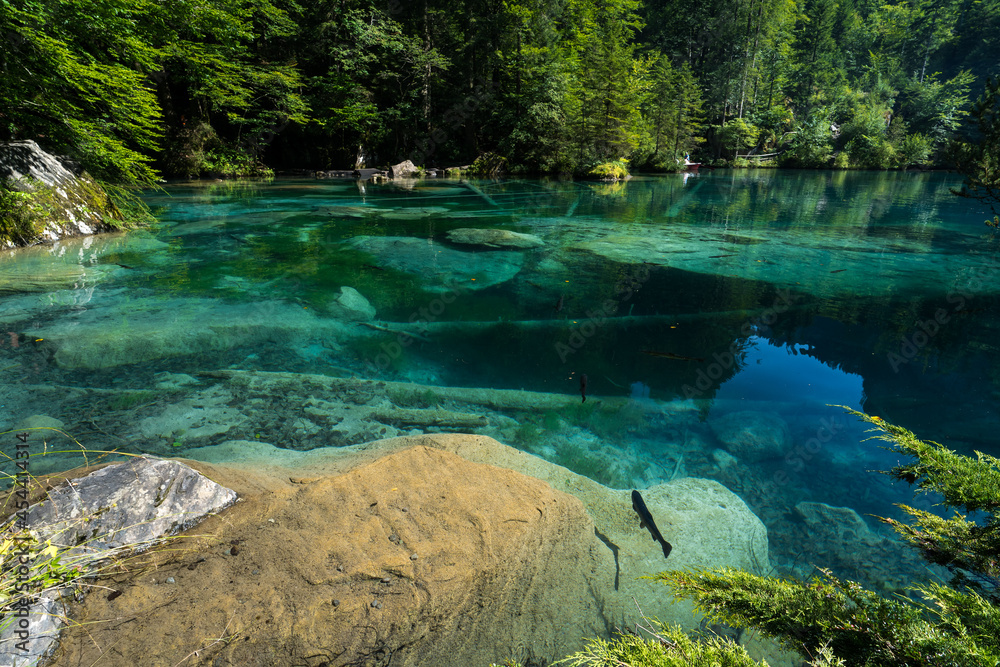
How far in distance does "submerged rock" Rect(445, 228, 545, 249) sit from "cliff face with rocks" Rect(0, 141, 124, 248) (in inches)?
294

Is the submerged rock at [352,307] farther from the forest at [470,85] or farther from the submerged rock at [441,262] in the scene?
the forest at [470,85]

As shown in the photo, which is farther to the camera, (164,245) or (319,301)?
(164,245)

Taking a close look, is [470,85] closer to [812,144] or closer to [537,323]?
[537,323]

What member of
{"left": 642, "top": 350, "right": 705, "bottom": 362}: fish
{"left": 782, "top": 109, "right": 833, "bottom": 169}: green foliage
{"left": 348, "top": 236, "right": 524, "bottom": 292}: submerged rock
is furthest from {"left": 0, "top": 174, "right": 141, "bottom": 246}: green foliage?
{"left": 782, "top": 109, "right": 833, "bottom": 169}: green foliage

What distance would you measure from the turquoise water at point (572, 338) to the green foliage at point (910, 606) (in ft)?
4.68

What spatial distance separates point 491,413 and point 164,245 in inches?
348

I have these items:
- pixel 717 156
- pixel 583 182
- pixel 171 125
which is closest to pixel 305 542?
pixel 583 182

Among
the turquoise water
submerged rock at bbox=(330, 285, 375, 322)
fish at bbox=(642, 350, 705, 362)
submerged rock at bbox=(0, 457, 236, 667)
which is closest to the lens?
submerged rock at bbox=(0, 457, 236, 667)

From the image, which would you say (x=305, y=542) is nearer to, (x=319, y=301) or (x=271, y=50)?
(x=319, y=301)

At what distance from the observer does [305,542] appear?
6.77ft

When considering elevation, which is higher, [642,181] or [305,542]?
[642,181]

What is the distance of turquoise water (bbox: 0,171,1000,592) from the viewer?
368cm

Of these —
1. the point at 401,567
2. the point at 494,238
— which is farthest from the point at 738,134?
the point at 401,567

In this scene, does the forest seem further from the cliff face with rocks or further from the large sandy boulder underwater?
the large sandy boulder underwater
